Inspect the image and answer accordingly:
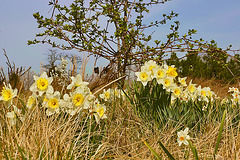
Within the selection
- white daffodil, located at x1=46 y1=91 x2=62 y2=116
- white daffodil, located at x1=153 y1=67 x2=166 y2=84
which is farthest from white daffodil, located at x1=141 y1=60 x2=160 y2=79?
white daffodil, located at x1=46 y1=91 x2=62 y2=116

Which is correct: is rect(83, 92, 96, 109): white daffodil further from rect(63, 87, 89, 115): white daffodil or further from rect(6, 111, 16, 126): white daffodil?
rect(6, 111, 16, 126): white daffodil

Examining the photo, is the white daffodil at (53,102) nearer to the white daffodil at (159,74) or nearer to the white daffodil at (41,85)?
the white daffodil at (41,85)

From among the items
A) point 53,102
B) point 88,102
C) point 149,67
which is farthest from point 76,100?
point 149,67

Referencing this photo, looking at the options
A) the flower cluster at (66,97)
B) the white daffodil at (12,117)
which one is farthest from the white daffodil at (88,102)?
the white daffodil at (12,117)

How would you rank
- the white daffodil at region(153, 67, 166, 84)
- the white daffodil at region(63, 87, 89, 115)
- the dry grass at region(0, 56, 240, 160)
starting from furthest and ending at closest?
the white daffodil at region(153, 67, 166, 84)
the white daffodil at region(63, 87, 89, 115)
the dry grass at region(0, 56, 240, 160)

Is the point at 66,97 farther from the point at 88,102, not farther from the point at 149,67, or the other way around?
the point at 149,67

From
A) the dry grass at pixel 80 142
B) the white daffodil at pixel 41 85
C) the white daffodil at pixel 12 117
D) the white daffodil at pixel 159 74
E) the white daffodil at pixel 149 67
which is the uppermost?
the white daffodil at pixel 149 67

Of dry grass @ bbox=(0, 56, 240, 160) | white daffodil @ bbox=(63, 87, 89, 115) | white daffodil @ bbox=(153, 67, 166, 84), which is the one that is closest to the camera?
dry grass @ bbox=(0, 56, 240, 160)

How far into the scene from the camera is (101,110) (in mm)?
1885

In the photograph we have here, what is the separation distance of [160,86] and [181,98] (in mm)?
617

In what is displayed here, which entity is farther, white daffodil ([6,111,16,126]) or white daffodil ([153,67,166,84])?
white daffodil ([153,67,166,84])

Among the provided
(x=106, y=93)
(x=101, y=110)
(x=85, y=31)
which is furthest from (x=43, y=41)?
(x=101, y=110)

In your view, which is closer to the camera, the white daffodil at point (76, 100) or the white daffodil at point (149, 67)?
the white daffodil at point (76, 100)

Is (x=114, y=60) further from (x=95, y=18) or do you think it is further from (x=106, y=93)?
(x=106, y=93)
